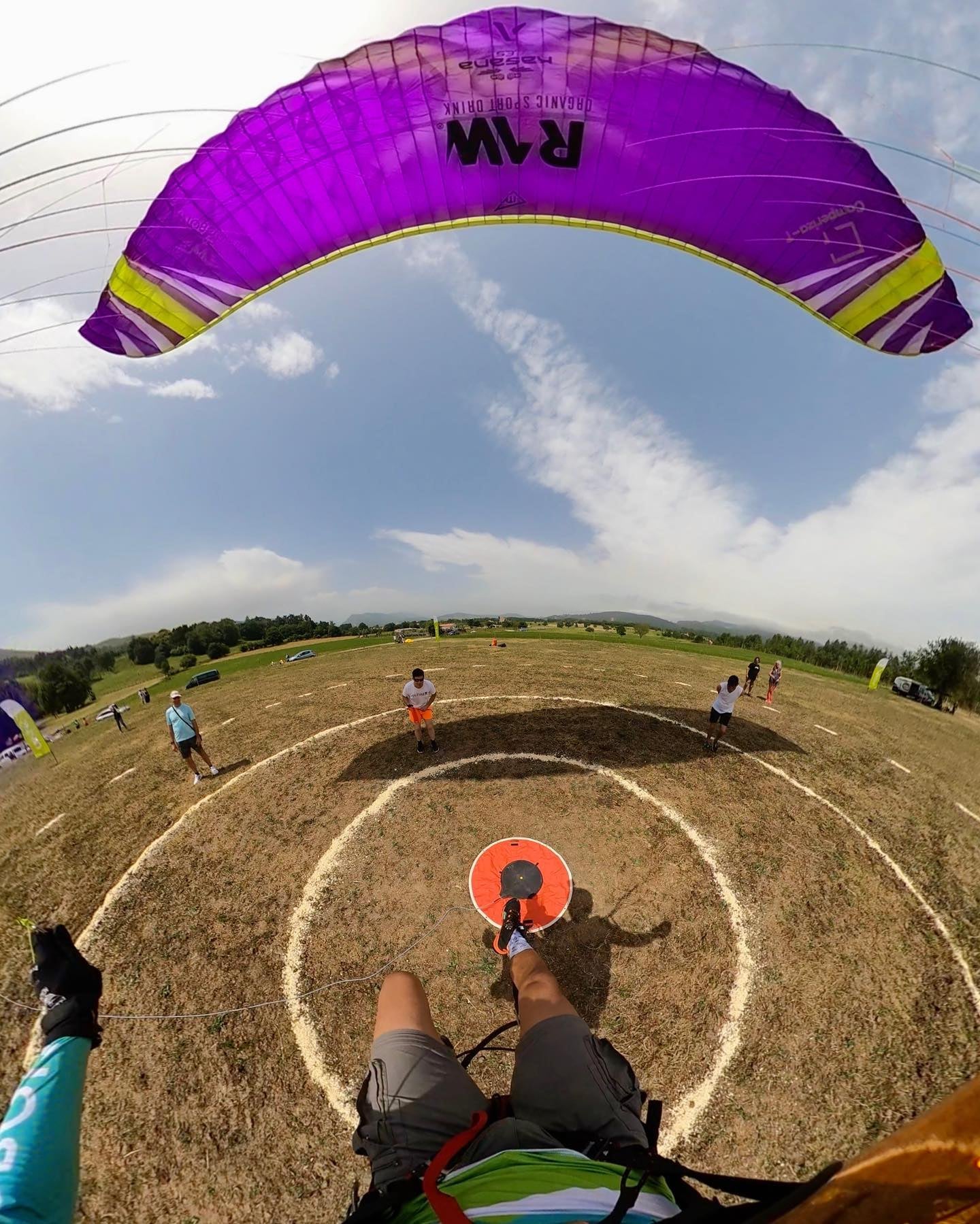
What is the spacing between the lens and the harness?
3.99 feet

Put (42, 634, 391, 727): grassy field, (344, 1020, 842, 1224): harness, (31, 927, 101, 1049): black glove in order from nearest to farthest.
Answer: (344, 1020, 842, 1224): harness, (31, 927, 101, 1049): black glove, (42, 634, 391, 727): grassy field

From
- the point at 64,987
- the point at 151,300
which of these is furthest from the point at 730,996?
the point at 151,300

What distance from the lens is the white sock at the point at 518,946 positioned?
459 cm

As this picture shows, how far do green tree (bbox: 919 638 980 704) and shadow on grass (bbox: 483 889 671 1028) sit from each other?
33.7 m

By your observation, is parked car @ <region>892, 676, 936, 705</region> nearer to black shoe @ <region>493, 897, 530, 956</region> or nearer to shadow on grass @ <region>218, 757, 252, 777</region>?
black shoe @ <region>493, 897, 530, 956</region>

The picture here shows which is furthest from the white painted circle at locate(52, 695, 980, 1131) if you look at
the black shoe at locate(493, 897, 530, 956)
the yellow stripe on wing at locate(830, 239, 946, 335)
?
the yellow stripe on wing at locate(830, 239, 946, 335)

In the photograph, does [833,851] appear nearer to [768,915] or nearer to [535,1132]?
[768,915]

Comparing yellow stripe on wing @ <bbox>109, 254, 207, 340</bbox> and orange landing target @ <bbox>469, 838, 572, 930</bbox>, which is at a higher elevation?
yellow stripe on wing @ <bbox>109, 254, 207, 340</bbox>

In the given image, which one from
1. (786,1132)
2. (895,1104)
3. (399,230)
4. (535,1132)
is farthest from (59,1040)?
(399,230)

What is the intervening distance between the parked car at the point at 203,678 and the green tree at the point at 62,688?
170 inches

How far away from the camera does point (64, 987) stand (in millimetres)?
3041

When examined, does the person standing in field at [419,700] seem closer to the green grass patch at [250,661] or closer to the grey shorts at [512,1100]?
the grey shorts at [512,1100]

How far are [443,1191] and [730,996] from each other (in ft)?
17.4

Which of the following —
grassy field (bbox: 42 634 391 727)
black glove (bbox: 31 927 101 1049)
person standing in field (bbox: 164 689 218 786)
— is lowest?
grassy field (bbox: 42 634 391 727)
